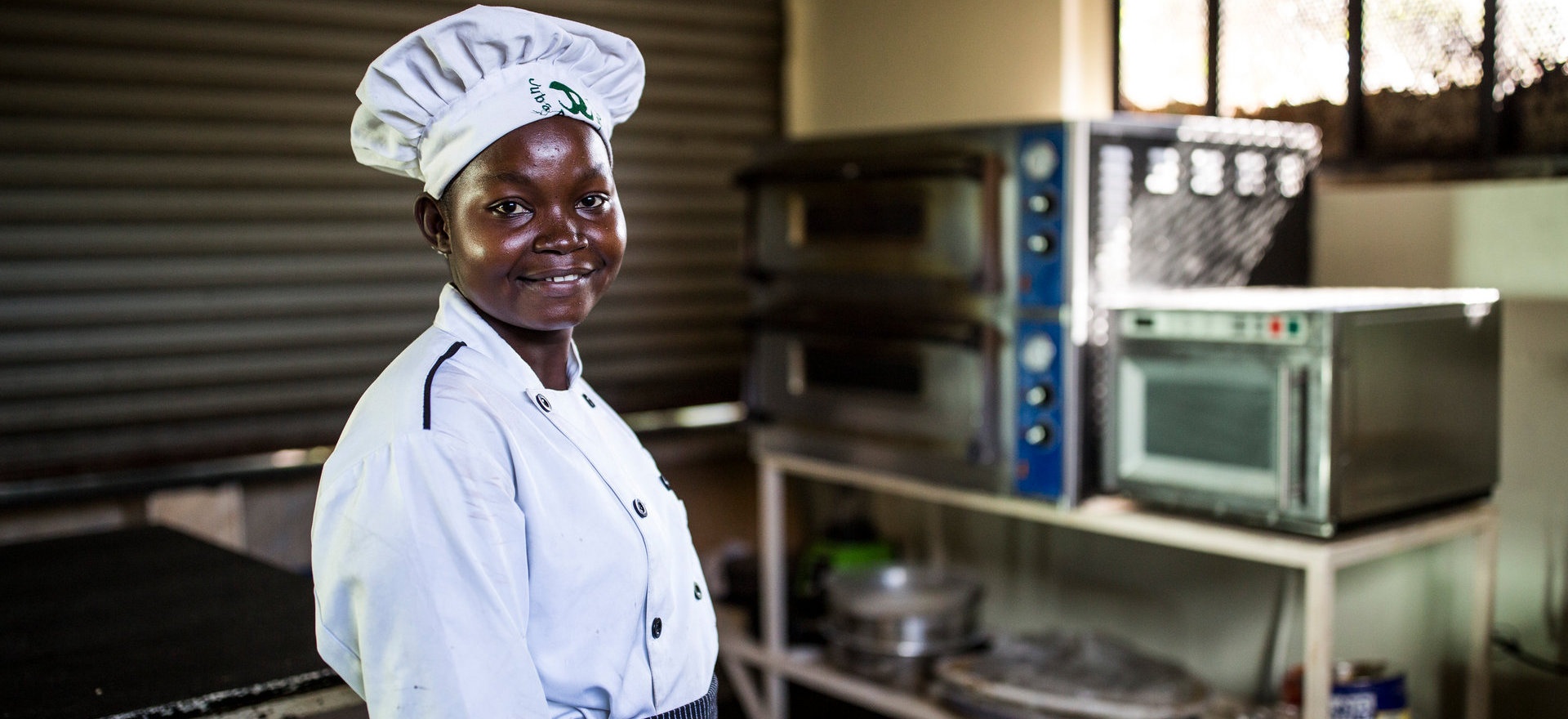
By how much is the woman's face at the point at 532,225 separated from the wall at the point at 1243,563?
6.96 ft

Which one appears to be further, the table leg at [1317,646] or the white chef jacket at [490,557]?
the table leg at [1317,646]

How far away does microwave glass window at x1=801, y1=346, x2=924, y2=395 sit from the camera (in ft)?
9.45

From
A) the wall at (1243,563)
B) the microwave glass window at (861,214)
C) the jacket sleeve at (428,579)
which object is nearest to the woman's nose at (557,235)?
the jacket sleeve at (428,579)

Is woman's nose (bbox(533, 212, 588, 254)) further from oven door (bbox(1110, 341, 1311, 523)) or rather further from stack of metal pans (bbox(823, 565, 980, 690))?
stack of metal pans (bbox(823, 565, 980, 690))

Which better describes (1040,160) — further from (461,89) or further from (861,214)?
(461,89)

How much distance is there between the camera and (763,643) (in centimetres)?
338

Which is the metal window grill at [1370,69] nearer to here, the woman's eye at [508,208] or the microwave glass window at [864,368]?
the microwave glass window at [864,368]

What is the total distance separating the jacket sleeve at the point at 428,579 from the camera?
100 centimetres

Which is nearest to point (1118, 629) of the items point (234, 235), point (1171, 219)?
point (1171, 219)

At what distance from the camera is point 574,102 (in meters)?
1.17

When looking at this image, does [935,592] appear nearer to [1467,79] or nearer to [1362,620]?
[1362,620]

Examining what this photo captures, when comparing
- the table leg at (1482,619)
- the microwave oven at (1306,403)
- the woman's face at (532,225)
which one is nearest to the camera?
the woman's face at (532,225)

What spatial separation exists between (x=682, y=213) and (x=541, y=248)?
265cm

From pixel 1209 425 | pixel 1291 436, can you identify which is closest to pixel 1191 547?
pixel 1209 425
